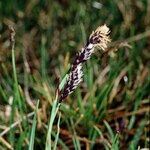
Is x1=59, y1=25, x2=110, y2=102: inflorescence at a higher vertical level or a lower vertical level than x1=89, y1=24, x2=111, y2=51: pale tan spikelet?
lower

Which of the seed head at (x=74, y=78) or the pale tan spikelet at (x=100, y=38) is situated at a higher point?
the pale tan spikelet at (x=100, y=38)

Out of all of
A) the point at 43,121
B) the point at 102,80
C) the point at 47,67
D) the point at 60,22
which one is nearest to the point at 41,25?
the point at 60,22

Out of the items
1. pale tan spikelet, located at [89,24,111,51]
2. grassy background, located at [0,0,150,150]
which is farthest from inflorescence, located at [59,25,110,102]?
grassy background, located at [0,0,150,150]

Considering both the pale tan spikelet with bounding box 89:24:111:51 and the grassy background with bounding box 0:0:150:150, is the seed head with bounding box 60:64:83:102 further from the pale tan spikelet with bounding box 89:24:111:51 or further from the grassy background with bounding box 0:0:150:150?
the grassy background with bounding box 0:0:150:150

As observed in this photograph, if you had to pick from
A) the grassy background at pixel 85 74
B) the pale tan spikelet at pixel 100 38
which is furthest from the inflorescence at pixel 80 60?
the grassy background at pixel 85 74

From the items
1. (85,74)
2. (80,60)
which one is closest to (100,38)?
(80,60)

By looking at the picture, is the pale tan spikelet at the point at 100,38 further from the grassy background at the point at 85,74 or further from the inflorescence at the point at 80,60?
A: the grassy background at the point at 85,74

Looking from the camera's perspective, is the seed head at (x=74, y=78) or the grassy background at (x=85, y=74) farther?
the grassy background at (x=85, y=74)

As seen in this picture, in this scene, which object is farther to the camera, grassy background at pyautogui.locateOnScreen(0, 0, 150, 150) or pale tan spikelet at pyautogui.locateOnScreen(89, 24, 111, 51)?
grassy background at pyautogui.locateOnScreen(0, 0, 150, 150)

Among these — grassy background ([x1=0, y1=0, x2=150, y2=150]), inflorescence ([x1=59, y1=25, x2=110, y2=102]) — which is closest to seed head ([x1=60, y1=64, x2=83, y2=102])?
inflorescence ([x1=59, y1=25, x2=110, y2=102])
